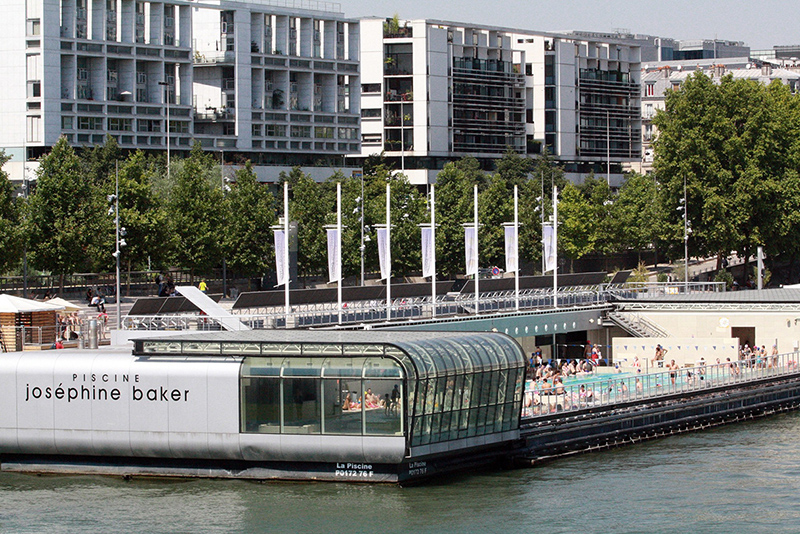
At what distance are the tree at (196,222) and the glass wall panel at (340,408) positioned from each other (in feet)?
137

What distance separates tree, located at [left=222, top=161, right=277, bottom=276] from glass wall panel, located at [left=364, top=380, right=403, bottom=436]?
145ft

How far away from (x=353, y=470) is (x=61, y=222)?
38.0m

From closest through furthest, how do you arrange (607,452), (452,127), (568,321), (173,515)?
(173,515) < (607,452) < (568,321) < (452,127)

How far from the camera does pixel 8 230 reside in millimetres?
71000

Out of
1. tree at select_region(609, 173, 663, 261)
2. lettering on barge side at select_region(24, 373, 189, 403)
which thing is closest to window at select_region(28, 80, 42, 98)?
tree at select_region(609, 173, 663, 261)

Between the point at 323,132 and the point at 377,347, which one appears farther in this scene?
the point at 323,132

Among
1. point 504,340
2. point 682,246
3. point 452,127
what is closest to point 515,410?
point 504,340

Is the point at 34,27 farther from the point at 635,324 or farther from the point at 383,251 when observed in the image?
the point at 635,324

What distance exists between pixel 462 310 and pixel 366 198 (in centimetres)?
3525

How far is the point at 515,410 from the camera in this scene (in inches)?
1789

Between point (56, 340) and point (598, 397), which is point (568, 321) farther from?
point (56, 340)

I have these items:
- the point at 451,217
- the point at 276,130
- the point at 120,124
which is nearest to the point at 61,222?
the point at 451,217

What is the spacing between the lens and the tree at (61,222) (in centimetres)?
7438

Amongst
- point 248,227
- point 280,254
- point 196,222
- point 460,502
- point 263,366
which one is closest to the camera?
point 460,502
